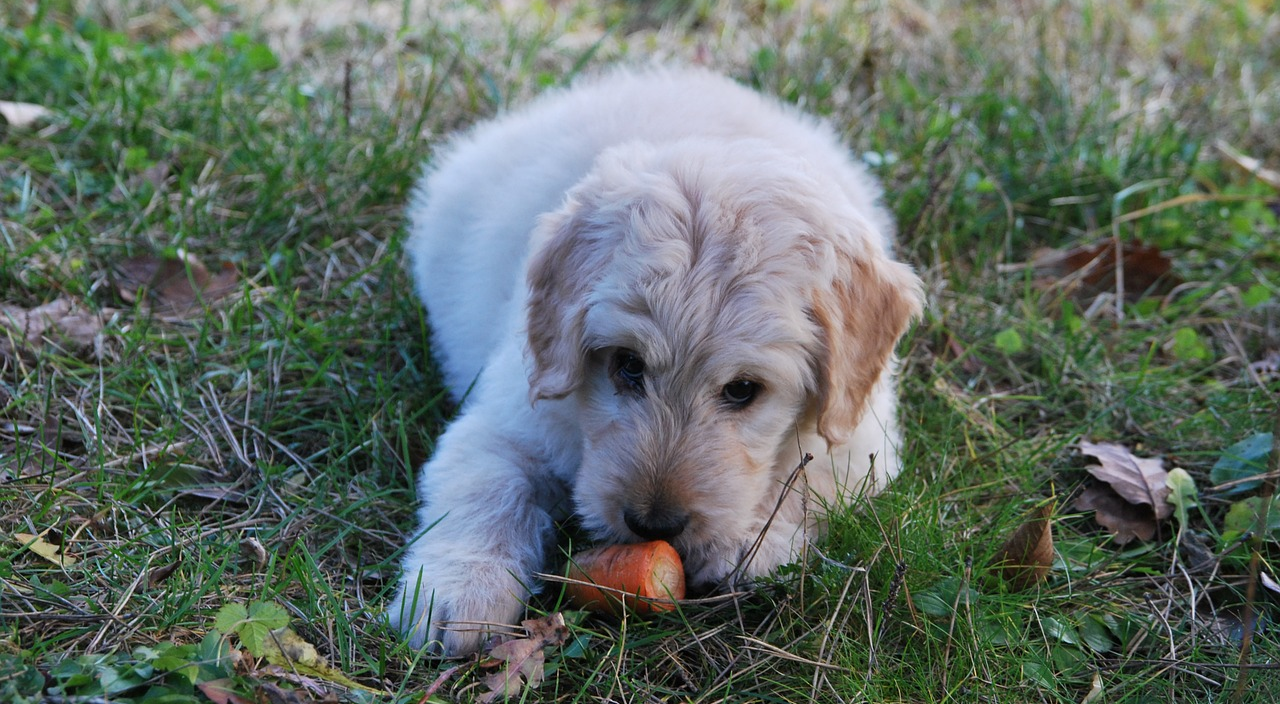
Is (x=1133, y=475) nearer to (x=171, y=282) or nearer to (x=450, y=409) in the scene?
(x=450, y=409)

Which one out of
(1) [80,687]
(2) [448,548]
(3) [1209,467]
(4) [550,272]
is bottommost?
(3) [1209,467]

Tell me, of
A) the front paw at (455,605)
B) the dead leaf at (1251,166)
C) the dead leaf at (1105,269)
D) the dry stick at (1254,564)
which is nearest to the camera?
the dry stick at (1254,564)

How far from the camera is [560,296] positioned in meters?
2.59

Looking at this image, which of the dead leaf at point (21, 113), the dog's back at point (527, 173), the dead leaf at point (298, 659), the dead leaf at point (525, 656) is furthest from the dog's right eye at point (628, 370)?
the dead leaf at point (21, 113)

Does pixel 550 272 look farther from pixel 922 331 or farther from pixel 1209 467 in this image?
pixel 1209 467

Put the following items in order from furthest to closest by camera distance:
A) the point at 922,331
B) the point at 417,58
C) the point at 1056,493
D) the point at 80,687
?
the point at 417,58 < the point at 922,331 < the point at 1056,493 < the point at 80,687

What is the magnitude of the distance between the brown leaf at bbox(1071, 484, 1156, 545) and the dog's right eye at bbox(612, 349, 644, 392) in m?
1.32

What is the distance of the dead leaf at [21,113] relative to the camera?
409 centimetres

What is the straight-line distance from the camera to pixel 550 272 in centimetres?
263

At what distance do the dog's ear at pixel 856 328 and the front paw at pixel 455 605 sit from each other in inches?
32.7

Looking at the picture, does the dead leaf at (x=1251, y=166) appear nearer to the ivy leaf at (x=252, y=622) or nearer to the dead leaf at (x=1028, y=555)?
the dead leaf at (x=1028, y=555)

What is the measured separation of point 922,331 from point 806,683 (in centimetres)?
166

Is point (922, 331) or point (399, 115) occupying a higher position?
point (399, 115)

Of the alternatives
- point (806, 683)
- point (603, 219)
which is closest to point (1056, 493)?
point (806, 683)
